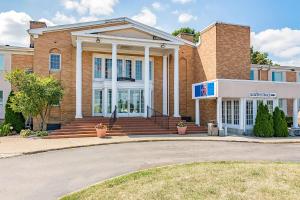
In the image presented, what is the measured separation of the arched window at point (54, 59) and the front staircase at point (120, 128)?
5.36 meters

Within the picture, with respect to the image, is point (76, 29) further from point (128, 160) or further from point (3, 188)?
point (3, 188)

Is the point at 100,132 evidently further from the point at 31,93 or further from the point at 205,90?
the point at 205,90

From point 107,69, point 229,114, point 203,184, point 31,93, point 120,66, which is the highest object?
point 120,66

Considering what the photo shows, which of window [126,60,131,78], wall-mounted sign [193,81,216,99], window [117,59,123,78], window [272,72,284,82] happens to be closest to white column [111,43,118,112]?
window [117,59,123,78]

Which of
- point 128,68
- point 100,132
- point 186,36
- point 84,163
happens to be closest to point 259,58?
point 186,36

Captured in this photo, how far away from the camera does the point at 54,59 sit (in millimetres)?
22797

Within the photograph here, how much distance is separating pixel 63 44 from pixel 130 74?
6.12 m

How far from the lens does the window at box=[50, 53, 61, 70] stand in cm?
2270

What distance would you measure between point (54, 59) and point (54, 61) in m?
0.16

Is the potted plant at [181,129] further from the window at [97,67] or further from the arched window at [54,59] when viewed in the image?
the arched window at [54,59]

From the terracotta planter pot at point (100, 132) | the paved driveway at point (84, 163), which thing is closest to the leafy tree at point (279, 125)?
the paved driveway at point (84, 163)

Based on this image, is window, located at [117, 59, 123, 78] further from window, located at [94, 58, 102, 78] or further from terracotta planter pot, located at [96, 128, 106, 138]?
terracotta planter pot, located at [96, 128, 106, 138]

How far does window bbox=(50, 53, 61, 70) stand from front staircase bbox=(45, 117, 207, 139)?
5.38m

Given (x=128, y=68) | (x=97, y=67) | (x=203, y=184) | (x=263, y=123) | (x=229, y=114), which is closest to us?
(x=203, y=184)
